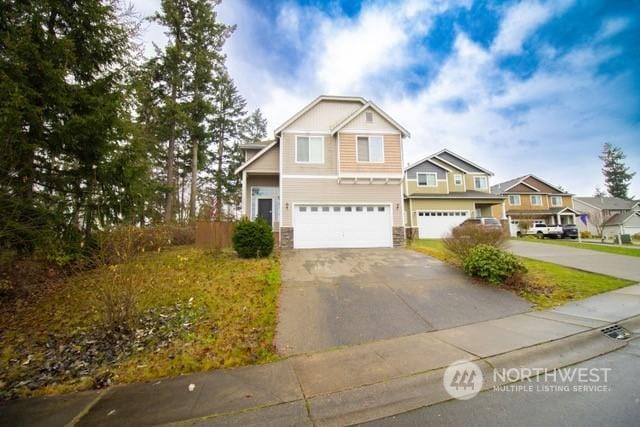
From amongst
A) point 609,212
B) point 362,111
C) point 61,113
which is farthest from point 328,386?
point 609,212

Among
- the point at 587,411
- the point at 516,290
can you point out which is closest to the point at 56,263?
the point at 587,411

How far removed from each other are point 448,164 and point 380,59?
14.0m

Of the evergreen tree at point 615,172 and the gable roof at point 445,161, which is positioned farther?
the evergreen tree at point 615,172

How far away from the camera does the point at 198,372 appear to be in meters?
3.34

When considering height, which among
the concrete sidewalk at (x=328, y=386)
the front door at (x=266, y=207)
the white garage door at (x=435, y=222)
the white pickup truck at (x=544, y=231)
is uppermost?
the front door at (x=266, y=207)

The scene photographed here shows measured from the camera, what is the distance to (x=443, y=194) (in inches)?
838

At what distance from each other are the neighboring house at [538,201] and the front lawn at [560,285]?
25625 millimetres

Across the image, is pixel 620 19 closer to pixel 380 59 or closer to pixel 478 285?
pixel 380 59

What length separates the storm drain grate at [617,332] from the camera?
395 cm

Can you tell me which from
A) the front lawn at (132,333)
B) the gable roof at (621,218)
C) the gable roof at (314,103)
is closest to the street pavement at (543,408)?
the front lawn at (132,333)

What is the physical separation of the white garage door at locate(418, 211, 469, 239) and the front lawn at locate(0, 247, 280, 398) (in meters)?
16.2

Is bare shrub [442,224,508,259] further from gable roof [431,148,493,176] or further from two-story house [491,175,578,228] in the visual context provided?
two-story house [491,175,578,228]

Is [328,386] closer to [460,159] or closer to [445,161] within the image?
[445,161]

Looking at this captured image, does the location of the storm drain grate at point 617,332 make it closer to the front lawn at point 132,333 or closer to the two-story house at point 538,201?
the front lawn at point 132,333
